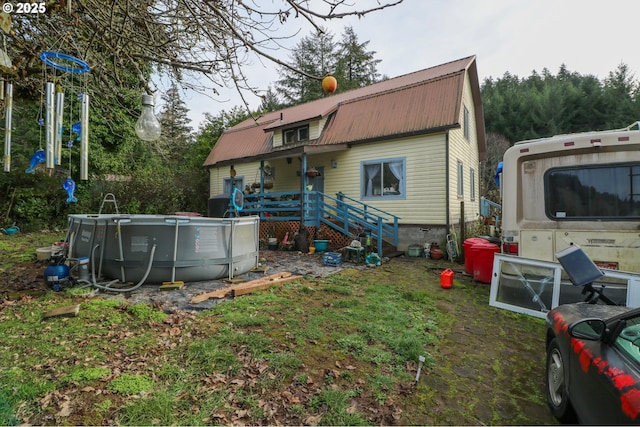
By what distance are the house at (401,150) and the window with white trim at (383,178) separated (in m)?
0.04

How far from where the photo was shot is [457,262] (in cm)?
947

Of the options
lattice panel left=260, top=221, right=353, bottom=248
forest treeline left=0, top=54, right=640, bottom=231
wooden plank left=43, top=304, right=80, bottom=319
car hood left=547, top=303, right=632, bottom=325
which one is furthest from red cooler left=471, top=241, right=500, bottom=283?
wooden plank left=43, top=304, right=80, bottom=319

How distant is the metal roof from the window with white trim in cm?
103

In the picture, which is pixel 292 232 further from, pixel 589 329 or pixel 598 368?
pixel 598 368

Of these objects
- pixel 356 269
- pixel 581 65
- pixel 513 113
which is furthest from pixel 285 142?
pixel 581 65

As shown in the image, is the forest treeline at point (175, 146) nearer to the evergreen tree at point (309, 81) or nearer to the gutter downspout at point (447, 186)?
the evergreen tree at point (309, 81)

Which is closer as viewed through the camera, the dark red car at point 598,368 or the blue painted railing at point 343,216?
the dark red car at point 598,368

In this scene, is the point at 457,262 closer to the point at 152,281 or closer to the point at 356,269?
the point at 356,269

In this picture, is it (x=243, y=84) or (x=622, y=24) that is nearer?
(x=243, y=84)

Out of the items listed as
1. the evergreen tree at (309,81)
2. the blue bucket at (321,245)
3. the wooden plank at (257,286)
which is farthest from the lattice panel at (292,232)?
the evergreen tree at (309,81)

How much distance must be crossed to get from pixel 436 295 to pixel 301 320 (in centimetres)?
303

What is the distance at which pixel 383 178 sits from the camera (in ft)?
38.9

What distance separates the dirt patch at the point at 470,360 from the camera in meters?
2.56

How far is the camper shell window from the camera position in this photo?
4429mm
